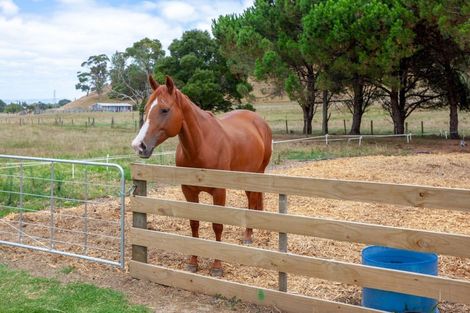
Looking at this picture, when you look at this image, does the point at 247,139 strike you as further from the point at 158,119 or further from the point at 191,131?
the point at 158,119

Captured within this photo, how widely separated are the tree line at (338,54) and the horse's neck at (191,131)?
1384 centimetres

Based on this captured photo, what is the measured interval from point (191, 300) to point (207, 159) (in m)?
1.72

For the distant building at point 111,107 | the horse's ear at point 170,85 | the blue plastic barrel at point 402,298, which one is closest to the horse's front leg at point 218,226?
the horse's ear at point 170,85

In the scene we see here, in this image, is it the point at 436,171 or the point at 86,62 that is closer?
the point at 436,171

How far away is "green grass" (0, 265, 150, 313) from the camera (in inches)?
175

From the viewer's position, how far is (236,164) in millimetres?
6652

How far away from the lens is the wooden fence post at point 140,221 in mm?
5219

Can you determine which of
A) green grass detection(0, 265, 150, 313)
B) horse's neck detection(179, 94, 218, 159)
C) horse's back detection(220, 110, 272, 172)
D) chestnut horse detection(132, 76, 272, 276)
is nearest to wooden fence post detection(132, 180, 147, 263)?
chestnut horse detection(132, 76, 272, 276)

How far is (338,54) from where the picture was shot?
22.3 meters

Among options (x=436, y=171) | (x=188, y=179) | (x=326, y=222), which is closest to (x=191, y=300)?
(x=188, y=179)

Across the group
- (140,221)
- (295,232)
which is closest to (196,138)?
(140,221)

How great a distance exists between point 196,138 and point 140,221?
1.15 m

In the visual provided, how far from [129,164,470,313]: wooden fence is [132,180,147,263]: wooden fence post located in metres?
0.01

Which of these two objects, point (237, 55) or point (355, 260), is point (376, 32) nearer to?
point (237, 55)
